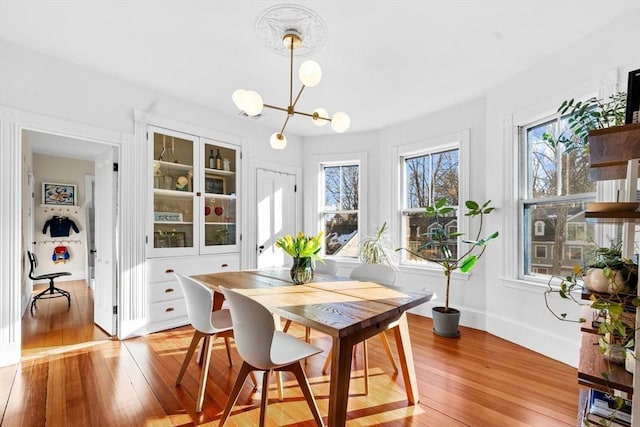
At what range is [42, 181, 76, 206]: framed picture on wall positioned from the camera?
586 centimetres

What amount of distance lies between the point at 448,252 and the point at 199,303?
267cm

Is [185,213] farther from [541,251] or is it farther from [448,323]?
[541,251]

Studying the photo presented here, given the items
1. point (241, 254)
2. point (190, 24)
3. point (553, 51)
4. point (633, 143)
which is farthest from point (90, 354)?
point (553, 51)

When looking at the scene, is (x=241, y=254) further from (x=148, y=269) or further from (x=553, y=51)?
(x=553, y=51)

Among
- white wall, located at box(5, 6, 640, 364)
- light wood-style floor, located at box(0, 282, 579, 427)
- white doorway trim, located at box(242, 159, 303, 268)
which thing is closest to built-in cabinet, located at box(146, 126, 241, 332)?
white doorway trim, located at box(242, 159, 303, 268)

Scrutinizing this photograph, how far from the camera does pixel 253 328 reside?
5.09ft

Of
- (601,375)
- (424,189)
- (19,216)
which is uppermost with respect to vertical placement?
(424,189)

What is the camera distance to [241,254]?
430 cm

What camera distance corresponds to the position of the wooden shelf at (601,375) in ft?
3.15

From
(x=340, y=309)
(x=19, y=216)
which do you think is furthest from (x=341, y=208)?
(x=19, y=216)

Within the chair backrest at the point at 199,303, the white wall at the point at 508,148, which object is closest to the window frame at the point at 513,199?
the white wall at the point at 508,148

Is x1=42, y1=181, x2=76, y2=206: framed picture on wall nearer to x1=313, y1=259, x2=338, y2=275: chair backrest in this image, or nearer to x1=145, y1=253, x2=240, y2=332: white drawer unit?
x1=145, y1=253, x2=240, y2=332: white drawer unit

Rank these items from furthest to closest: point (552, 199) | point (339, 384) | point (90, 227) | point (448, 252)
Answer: point (90, 227), point (448, 252), point (552, 199), point (339, 384)

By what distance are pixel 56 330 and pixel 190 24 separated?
350 cm
